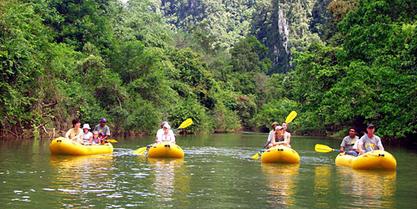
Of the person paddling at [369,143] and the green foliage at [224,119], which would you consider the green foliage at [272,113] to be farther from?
the person paddling at [369,143]

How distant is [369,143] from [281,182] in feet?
15.1

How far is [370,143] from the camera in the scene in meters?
15.4

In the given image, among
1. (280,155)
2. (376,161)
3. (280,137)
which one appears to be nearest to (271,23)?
(280,137)

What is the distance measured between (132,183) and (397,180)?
5.55m

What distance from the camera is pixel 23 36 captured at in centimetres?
2331

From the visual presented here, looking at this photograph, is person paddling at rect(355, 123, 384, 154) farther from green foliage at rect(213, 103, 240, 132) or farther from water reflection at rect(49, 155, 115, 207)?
green foliage at rect(213, 103, 240, 132)

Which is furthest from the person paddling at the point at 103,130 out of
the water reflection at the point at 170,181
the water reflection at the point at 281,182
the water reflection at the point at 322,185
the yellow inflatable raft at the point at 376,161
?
the yellow inflatable raft at the point at 376,161

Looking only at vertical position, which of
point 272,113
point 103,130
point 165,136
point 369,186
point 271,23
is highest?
point 271,23

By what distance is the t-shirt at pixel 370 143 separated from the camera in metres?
15.3

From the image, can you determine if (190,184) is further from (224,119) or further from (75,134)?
(224,119)

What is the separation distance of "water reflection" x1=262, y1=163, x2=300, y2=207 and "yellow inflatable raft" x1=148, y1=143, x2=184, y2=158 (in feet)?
8.57

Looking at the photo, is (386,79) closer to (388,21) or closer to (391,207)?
(388,21)

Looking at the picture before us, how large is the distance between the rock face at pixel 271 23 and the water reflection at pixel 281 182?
56566 millimetres

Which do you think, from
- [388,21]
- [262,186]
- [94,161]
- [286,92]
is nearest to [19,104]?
[94,161]
